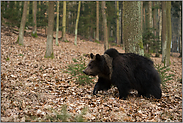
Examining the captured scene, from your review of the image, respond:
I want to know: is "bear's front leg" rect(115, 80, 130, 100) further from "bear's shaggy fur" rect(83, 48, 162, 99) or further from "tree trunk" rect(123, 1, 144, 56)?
"tree trunk" rect(123, 1, 144, 56)

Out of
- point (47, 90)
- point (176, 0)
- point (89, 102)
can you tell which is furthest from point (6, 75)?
point (176, 0)

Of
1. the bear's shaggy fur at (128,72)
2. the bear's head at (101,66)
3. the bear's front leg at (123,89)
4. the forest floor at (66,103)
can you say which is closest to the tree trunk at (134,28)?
the bear's shaggy fur at (128,72)

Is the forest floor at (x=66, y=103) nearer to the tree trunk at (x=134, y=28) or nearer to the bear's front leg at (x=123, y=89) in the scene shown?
the bear's front leg at (x=123, y=89)

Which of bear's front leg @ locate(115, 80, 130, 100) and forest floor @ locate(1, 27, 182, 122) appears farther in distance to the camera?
bear's front leg @ locate(115, 80, 130, 100)

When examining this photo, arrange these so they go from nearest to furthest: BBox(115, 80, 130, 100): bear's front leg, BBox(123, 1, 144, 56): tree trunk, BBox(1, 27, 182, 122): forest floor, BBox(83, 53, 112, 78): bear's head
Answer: BBox(1, 27, 182, 122): forest floor, BBox(115, 80, 130, 100): bear's front leg, BBox(83, 53, 112, 78): bear's head, BBox(123, 1, 144, 56): tree trunk

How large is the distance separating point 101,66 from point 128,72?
107 cm

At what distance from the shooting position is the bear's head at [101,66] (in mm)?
6266

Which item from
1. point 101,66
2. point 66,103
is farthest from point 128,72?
point 66,103

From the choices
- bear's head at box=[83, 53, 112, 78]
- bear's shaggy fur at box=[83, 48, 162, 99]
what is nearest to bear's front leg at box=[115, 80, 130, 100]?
bear's shaggy fur at box=[83, 48, 162, 99]

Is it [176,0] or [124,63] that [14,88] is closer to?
[124,63]

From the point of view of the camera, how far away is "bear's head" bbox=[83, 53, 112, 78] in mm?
6266

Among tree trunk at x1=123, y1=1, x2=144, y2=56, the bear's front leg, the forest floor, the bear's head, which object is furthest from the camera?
tree trunk at x1=123, y1=1, x2=144, y2=56

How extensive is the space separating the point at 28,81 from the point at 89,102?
3.44 m

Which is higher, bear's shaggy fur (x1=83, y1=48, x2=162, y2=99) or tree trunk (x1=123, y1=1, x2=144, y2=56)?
tree trunk (x1=123, y1=1, x2=144, y2=56)
